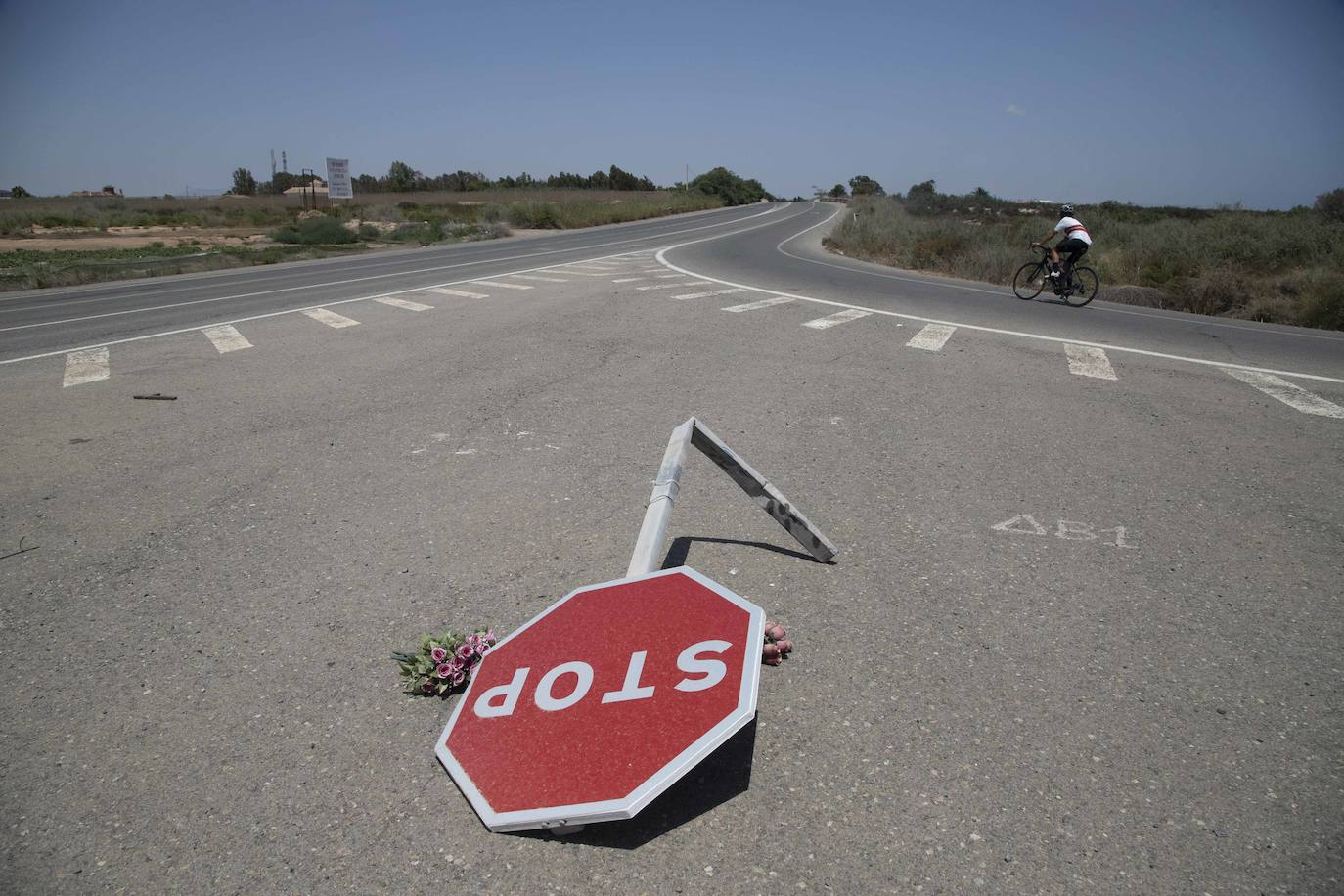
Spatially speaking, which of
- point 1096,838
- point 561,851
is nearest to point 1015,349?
point 1096,838

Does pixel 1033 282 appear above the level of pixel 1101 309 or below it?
above

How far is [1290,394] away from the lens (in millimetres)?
7586

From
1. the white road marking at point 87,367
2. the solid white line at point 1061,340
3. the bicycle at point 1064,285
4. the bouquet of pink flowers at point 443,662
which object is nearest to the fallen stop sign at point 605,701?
the bouquet of pink flowers at point 443,662

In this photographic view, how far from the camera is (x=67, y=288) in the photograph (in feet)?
58.0

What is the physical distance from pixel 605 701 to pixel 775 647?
0.88 meters

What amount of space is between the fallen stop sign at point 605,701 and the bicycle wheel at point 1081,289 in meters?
13.2

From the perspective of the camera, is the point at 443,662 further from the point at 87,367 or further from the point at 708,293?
the point at 708,293

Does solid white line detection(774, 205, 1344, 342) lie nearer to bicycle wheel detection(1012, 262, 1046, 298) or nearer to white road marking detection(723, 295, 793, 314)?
bicycle wheel detection(1012, 262, 1046, 298)

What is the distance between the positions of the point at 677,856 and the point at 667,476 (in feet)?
5.34

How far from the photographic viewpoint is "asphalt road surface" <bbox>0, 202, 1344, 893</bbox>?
235cm

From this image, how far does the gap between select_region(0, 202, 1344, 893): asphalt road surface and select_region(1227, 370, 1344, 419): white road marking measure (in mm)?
62

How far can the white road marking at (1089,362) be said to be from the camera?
26.7 feet

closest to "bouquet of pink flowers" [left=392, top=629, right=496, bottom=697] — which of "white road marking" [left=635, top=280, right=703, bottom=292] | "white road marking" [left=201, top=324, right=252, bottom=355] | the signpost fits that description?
"white road marking" [left=201, top=324, right=252, bottom=355]

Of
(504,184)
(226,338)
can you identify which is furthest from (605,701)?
(504,184)
